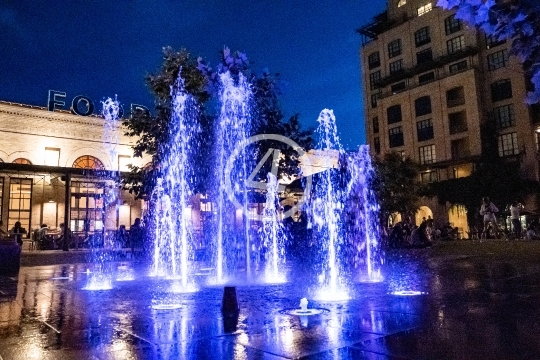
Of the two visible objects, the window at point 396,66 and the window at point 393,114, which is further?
the window at point 396,66

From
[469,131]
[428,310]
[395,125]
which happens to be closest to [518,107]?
[469,131]

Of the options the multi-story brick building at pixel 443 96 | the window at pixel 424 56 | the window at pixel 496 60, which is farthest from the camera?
the window at pixel 424 56

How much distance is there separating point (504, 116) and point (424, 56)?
977 centimetres

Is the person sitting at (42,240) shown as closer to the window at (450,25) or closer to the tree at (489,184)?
the tree at (489,184)

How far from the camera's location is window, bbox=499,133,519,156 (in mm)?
36500

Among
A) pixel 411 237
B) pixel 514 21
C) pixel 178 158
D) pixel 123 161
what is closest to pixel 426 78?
pixel 411 237

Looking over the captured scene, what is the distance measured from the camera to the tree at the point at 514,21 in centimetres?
264

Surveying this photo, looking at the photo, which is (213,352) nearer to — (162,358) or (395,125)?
(162,358)

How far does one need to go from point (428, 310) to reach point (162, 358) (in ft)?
10.4

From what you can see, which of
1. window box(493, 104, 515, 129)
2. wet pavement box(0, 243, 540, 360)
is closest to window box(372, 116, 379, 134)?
window box(493, 104, 515, 129)

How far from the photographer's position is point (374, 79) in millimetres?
49062

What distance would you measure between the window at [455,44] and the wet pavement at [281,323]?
3716 cm

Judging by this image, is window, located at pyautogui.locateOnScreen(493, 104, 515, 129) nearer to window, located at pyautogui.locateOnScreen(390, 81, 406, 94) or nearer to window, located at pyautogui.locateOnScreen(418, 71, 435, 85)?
window, located at pyautogui.locateOnScreen(418, 71, 435, 85)

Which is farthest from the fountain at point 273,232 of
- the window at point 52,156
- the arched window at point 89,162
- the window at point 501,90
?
the window at point 501,90
